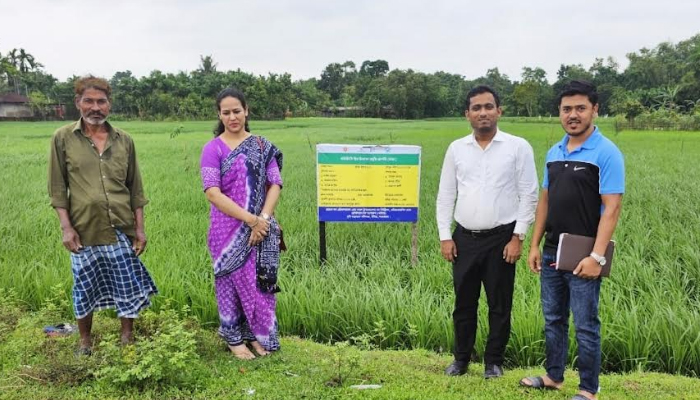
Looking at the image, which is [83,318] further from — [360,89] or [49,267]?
[360,89]

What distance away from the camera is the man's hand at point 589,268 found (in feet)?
7.06

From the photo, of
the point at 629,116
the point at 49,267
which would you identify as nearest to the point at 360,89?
the point at 629,116

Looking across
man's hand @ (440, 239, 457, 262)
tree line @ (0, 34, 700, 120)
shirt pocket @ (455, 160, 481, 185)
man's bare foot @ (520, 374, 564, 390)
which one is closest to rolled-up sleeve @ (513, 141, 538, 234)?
shirt pocket @ (455, 160, 481, 185)

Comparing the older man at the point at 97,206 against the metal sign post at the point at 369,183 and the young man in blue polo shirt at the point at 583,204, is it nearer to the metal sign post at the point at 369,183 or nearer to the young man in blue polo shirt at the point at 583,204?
A: the metal sign post at the point at 369,183

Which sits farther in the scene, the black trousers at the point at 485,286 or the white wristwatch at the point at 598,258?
the black trousers at the point at 485,286

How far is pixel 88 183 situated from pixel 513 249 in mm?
2316

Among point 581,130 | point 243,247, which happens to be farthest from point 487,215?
point 243,247

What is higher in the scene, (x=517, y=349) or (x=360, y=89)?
(x=360, y=89)

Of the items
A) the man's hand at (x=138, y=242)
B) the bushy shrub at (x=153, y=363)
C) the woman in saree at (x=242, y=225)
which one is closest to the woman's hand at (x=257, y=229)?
the woman in saree at (x=242, y=225)

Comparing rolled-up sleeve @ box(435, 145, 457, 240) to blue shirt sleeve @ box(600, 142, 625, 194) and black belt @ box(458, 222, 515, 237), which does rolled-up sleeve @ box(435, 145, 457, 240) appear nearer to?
black belt @ box(458, 222, 515, 237)

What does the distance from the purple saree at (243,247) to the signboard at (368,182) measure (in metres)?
1.24

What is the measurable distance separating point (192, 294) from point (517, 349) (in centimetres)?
228

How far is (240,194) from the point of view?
2.82 m

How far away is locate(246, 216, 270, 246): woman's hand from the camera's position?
2773 millimetres
